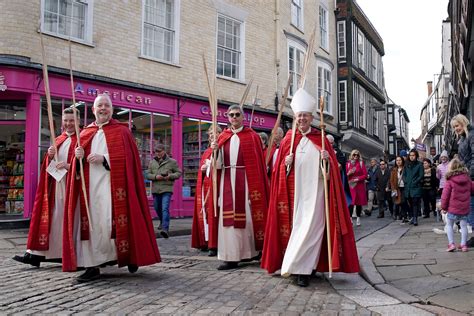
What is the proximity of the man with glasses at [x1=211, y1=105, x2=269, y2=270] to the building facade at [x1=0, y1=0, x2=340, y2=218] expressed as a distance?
163cm

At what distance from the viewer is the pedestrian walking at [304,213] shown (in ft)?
15.3

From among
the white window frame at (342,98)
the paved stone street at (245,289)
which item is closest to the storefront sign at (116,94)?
the paved stone street at (245,289)

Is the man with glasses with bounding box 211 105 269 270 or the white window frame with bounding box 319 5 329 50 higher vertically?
the white window frame with bounding box 319 5 329 50

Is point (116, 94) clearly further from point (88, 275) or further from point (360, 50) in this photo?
point (360, 50)

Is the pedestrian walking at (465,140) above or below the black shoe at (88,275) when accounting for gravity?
above

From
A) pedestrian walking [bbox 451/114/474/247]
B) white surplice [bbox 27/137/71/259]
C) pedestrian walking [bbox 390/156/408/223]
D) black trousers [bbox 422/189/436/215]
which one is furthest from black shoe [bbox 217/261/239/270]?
black trousers [bbox 422/189/436/215]

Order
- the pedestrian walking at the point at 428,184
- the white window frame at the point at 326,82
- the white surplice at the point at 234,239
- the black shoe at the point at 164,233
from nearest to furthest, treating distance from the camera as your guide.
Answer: the white surplice at the point at 234,239 < the black shoe at the point at 164,233 < the pedestrian walking at the point at 428,184 < the white window frame at the point at 326,82

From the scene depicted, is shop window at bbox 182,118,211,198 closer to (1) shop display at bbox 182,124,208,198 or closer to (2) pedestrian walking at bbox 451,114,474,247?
(1) shop display at bbox 182,124,208,198

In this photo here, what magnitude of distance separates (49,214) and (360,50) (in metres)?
23.9

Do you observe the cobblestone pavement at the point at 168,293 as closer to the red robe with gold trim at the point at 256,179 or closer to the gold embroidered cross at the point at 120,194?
the red robe with gold trim at the point at 256,179

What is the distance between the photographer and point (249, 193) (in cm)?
589

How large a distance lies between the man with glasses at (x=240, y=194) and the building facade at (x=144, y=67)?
1626 millimetres

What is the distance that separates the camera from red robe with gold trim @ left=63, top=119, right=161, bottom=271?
4898mm

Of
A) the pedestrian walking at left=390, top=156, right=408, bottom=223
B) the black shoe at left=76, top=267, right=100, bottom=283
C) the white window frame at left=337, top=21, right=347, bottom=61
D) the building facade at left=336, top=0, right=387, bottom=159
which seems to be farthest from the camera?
the white window frame at left=337, top=21, right=347, bottom=61
